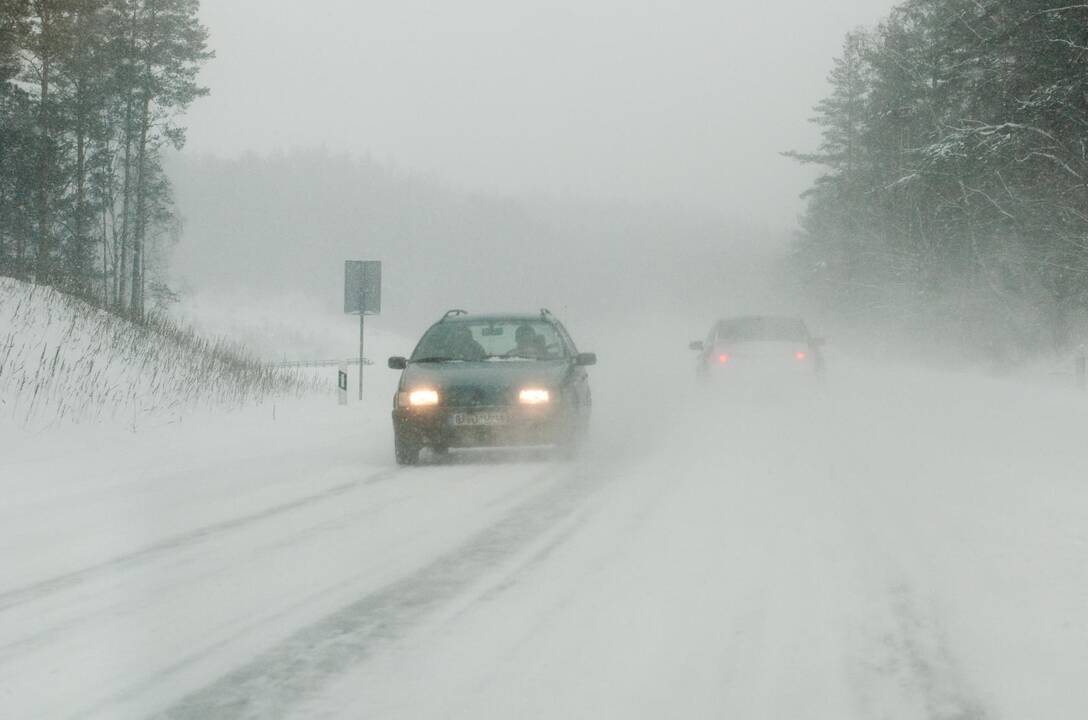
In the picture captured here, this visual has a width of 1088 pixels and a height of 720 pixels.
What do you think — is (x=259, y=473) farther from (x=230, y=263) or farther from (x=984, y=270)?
(x=230, y=263)

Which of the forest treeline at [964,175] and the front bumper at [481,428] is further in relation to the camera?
the forest treeline at [964,175]

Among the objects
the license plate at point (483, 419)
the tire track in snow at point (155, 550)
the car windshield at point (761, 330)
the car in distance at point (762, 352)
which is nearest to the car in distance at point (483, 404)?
the license plate at point (483, 419)

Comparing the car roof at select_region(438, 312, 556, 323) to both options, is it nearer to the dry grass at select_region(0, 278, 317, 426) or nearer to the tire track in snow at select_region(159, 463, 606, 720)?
the dry grass at select_region(0, 278, 317, 426)

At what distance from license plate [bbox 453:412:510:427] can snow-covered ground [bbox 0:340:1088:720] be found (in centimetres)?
50

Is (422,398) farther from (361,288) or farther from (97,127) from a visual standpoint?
(97,127)

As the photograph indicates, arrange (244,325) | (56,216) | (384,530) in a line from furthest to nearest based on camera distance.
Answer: (244,325) → (56,216) → (384,530)

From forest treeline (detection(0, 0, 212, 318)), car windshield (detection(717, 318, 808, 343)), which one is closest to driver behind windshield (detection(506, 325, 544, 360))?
car windshield (detection(717, 318, 808, 343))

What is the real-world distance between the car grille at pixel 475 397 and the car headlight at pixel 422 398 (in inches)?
5.5

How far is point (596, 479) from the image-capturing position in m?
12.2

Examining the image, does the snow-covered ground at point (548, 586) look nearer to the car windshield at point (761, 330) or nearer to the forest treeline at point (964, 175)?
the car windshield at point (761, 330)

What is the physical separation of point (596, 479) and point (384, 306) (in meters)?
131

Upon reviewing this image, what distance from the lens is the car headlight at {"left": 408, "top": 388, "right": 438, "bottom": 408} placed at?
1370 centimetres

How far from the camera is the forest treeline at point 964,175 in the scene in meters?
28.0

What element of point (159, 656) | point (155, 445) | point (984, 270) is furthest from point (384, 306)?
point (159, 656)
